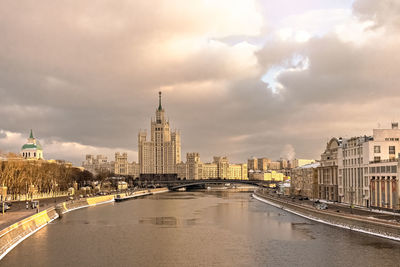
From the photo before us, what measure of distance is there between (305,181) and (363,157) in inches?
1954

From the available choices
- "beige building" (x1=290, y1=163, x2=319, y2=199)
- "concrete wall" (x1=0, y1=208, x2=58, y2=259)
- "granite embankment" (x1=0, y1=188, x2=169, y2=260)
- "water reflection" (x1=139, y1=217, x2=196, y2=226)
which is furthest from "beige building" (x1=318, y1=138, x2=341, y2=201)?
"concrete wall" (x1=0, y1=208, x2=58, y2=259)

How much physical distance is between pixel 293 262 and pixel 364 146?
1843 inches

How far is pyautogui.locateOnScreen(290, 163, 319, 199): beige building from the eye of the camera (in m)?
122

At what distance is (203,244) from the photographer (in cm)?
5731

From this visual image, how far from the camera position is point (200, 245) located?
5662 centimetres

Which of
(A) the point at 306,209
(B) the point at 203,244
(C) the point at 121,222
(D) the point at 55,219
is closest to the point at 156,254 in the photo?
(B) the point at 203,244

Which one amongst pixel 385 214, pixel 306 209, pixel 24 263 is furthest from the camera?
pixel 306 209

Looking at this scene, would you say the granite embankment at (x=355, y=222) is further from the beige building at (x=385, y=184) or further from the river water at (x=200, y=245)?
the beige building at (x=385, y=184)

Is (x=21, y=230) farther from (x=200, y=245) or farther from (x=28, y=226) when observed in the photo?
(x=200, y=245)

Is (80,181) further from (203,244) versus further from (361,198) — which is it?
(203,244)

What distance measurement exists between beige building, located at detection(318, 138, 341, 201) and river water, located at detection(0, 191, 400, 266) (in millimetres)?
28241

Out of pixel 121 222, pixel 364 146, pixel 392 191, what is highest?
pixel 364 146

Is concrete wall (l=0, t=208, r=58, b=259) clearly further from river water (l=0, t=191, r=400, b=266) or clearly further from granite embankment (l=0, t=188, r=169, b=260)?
river water (l=0, t=191, r=400, b=266)

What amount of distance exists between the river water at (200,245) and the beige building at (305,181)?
143 feet
